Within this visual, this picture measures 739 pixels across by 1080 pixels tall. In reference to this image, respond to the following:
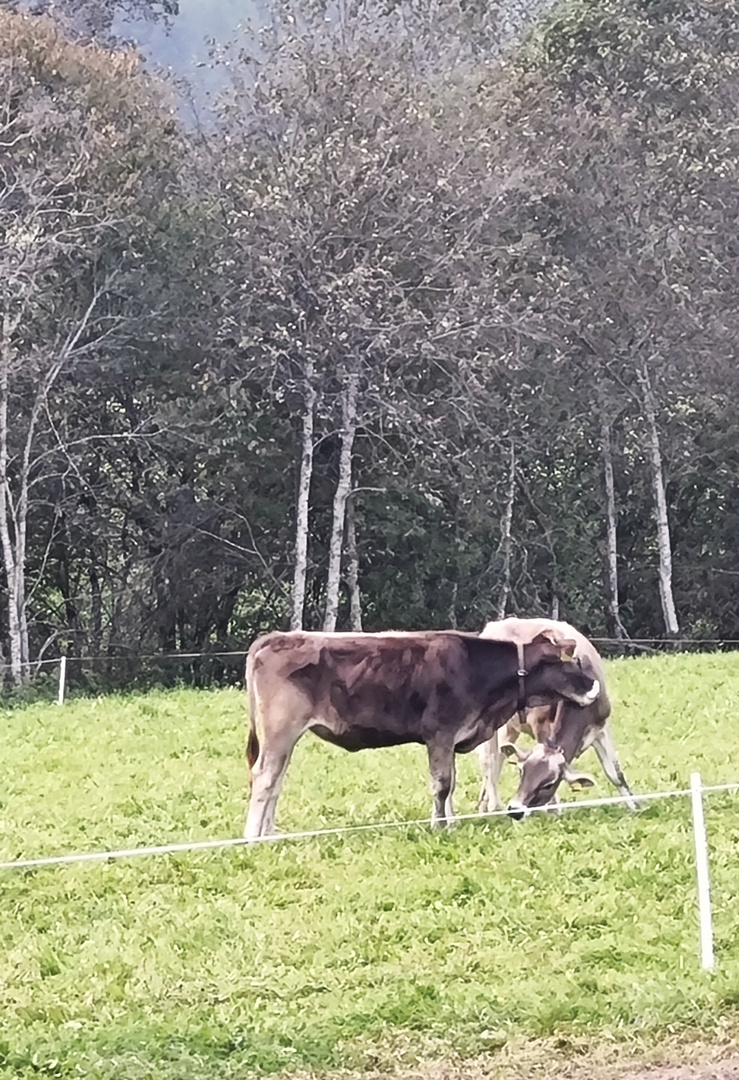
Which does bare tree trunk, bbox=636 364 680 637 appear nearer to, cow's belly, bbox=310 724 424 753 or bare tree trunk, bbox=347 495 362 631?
bare tree trunk, bbox=347 495 362 631

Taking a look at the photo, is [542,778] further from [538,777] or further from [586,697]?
[586,697]

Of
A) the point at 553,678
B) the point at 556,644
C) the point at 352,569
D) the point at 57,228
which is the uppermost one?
the point at 57,228

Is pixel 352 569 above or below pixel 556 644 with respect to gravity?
above

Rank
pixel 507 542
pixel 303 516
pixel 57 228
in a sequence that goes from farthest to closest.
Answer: pixel 507 542
pixel 303 516
pixel 57 228

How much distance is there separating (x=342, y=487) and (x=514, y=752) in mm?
14333

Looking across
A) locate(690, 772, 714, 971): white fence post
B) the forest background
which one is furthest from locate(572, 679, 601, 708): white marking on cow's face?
the forest background

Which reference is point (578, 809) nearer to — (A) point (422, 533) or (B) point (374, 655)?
(B) point (374, 655)

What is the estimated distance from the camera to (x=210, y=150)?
25391mm

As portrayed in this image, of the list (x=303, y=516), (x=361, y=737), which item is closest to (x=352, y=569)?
(x=303, y=516)

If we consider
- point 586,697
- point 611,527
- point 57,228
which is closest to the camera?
point 586,697

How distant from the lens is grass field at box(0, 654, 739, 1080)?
6.29 m

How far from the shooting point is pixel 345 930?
25.7 feet

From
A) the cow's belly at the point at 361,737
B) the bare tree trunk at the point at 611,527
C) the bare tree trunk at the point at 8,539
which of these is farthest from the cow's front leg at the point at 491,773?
the bare tree trunk at the point at 611,527

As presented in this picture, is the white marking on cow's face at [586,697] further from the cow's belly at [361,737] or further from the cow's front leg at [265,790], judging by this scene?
the cow's front leg at [265,790]
